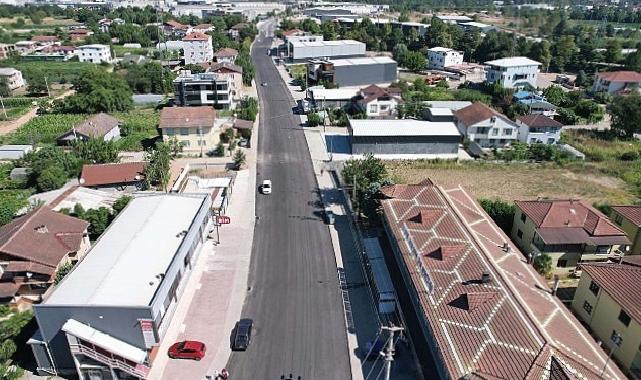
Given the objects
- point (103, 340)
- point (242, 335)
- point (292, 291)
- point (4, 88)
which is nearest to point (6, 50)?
point (4, 88)

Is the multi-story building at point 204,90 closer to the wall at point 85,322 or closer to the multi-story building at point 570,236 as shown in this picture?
the multi-story building at point 570,236

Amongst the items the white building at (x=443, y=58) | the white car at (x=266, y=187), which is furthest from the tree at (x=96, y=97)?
the white building at (x=443, y=58)

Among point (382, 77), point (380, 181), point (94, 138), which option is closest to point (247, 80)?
point (382, 77)

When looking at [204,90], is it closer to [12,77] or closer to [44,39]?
[12,77]

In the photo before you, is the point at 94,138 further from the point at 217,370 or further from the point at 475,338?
the point at 475,338

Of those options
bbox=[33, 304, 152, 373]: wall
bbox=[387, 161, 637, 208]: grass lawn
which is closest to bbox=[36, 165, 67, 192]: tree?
bbox=[33, 304, 152, 373]: wall

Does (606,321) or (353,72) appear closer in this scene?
(606,321)
